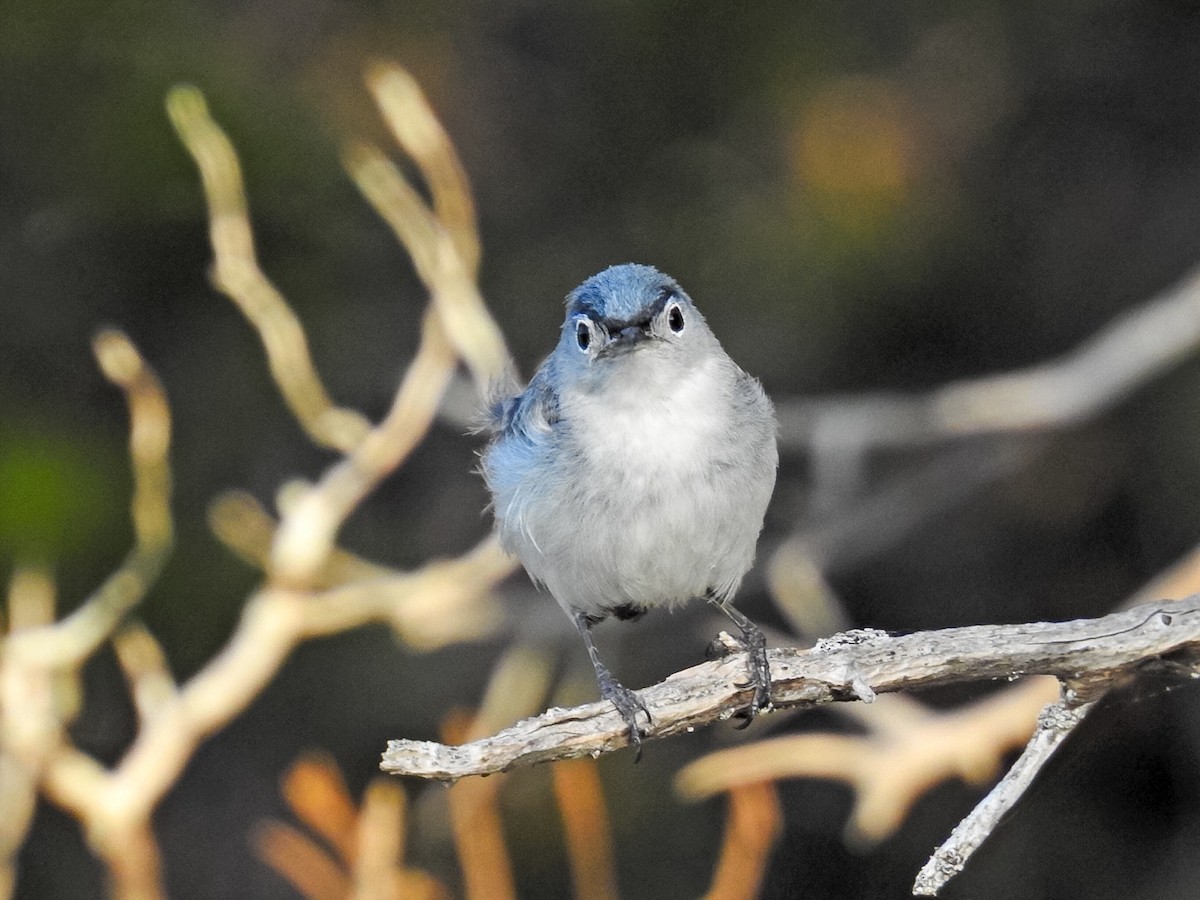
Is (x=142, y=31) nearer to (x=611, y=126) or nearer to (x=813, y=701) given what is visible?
(x=611, y=126)

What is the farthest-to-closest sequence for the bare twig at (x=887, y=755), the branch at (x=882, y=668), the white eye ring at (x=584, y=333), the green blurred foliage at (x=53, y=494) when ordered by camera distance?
the green blurred foliage at (x=53, y=494)
the bare twig at (x=887, y=755)
the white eye ring at (x=584, y=333)
the branch at (x=882, y=668)

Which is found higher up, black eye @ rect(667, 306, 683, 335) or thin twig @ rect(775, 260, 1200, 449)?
thin twig @ rect(775, 260, 1200, 449)

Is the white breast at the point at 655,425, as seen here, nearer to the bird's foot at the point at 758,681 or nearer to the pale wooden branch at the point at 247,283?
the bird's foot at the point at 758,681

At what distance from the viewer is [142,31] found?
187 centimetres

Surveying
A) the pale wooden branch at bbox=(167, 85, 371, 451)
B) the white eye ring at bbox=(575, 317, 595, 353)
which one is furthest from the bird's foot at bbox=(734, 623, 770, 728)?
the pale wooden branch at bbox=(167, 85, 371, 451)

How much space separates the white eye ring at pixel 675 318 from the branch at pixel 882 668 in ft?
0.83

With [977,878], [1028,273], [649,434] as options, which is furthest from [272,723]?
[1028,273]

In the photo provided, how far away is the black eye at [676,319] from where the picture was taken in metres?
0.94

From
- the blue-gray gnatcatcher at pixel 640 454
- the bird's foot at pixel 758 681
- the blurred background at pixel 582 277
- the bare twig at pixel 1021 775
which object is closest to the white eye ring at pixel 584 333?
the blue-gray gnatcatcher at pixel 640 454

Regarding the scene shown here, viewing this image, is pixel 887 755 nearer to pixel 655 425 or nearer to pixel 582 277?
pixel 582 277

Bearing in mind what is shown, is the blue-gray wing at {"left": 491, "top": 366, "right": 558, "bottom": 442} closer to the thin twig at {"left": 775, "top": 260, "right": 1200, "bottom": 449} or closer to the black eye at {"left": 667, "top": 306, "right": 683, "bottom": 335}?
the black eye at {"left": 667, "top": 306, "right": 683, "bottom": 335}

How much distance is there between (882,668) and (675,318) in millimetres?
301

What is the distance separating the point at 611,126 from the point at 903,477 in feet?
2.28

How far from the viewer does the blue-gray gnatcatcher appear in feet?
3.08
